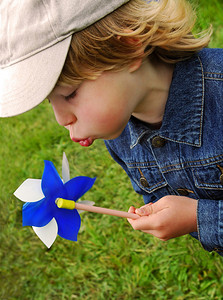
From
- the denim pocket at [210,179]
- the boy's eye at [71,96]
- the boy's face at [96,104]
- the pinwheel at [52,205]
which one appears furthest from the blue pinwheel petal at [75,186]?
the denim pocket at [210,179]

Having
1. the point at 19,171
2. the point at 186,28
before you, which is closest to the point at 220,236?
the point at 186,28

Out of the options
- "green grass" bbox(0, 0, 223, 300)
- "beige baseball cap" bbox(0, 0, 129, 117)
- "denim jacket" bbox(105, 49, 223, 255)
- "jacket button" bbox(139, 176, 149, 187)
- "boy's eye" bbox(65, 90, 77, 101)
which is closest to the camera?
"beige baseball cap" bbox(0, 0, 129, 117)

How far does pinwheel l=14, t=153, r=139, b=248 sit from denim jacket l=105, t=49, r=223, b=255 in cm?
22

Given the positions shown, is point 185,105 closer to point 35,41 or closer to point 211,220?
point 211,220

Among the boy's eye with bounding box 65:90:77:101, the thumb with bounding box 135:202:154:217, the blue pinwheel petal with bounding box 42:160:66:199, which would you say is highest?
the boy's eye with bounding box 65:90:77:101

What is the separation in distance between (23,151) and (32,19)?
1.70m

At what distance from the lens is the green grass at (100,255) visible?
1.67 m

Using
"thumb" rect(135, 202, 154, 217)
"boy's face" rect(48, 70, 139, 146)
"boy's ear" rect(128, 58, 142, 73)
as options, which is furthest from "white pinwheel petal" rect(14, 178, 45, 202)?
"boy's ear" rect(128, 58, 142, 73)

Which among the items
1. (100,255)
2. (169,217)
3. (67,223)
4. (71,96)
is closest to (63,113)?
(71,96)

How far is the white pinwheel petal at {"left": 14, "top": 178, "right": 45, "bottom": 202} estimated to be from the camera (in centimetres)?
105

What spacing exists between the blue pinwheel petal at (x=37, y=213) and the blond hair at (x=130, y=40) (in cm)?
30

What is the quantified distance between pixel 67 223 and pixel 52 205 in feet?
0.21

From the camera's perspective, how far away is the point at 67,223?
111cm

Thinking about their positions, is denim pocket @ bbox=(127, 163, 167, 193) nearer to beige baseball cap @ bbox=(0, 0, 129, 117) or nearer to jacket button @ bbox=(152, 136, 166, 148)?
jacket button @ bbox=(152, 136, 166, 148)
